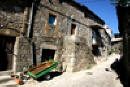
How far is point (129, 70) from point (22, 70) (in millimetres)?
5921

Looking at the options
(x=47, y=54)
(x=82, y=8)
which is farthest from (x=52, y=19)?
(x=82, y=8)

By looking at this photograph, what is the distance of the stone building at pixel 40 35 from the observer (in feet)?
22.4

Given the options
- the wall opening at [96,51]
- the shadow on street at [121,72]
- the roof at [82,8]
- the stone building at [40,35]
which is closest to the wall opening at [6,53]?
the stone building at [40,35]

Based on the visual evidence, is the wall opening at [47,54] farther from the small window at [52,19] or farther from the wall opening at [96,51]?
the wall opening at [96,51]

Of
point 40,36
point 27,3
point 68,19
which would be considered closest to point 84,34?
point 68,19

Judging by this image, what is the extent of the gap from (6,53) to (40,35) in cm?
253

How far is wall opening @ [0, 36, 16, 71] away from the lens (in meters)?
6.66

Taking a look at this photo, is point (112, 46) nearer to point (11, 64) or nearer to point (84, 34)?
point (84, 34)

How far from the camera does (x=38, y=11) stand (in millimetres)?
8125

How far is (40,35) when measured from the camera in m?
8.17

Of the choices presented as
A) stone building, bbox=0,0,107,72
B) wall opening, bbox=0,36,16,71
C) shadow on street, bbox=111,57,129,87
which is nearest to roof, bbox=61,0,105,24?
stone building, bbox=0,0,107,72

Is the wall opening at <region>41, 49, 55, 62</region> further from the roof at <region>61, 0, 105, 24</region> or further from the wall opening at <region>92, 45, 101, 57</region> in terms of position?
the wall opening at <region>92, 45, 101, 57</region>

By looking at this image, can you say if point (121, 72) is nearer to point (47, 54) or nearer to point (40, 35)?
point (47, 54)

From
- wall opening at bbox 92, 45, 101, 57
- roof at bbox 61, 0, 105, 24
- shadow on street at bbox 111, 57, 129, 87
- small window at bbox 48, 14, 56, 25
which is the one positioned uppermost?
roof at bbox 61, 0, 105, 24
